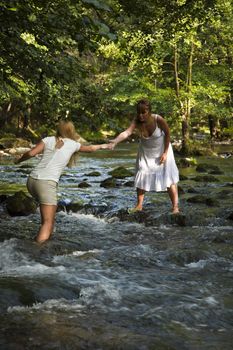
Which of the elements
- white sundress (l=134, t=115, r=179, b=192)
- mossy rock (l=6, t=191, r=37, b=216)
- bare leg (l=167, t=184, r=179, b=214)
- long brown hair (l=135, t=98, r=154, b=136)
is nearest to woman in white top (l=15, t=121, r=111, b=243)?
long brown hair (l=135, t=98, r=154, b=136)

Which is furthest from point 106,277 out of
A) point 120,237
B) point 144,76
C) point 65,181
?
point 144,76

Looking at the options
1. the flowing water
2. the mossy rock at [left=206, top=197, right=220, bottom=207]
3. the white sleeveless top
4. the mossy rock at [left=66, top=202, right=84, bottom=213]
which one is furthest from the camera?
the mossy rock at [left=206, top=197, right=220, bottom=207]

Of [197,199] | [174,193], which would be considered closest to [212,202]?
[197,199]

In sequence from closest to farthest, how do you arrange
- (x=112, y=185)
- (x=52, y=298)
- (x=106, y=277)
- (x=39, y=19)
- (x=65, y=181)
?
(x=52, y=298) < (x=106, y=277) < (x=39, y=19) < (x=112, y=185) < (x=65, y=181)

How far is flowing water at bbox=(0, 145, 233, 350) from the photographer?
14.4ft

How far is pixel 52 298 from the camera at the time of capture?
5.29 m

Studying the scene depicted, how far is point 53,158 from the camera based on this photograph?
726cm

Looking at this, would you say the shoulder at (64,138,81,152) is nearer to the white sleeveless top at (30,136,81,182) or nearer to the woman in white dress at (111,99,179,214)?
the white sleeveless top at (30,136,81,182)

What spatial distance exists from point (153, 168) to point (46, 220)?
3.02 metres

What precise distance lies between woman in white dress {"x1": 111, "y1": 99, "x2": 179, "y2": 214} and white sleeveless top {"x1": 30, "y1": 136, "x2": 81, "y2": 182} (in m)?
2.11

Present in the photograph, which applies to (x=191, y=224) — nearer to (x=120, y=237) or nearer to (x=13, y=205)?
(x=120, y=237)

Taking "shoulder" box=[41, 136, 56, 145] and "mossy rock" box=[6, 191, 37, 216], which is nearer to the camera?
"shoulder" box=[41, 136, 56, 145]

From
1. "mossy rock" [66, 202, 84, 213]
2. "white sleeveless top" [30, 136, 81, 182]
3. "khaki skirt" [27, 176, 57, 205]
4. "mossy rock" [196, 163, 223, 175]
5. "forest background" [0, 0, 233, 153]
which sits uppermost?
"forest background" [0, 0, 233, 153]

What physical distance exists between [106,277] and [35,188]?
75.5 inches
